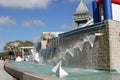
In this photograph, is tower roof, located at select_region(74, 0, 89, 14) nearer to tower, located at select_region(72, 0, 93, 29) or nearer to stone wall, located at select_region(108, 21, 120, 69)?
tower, located at select_region(72, 0, 93, 29)

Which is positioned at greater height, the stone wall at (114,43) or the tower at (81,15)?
the tower at (81,15)

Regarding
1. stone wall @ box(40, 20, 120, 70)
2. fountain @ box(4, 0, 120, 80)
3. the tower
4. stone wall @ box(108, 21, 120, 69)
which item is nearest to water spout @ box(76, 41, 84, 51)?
fountain @ box(4, 0, 120, 80)

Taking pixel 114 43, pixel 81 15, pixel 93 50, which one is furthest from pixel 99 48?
pixel 81 15

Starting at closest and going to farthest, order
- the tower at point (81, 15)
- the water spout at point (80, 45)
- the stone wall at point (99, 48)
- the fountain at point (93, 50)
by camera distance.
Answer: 1. the fountain at point (93, 50)
2. the stone wall at point (99, 48)
3. the water spout at point (80, 45)
4. the tower at point (81, 15)

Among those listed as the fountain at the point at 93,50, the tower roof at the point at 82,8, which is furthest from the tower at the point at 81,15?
the fountain at the point at 93,50

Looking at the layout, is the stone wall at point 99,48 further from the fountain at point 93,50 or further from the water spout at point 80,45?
the water spout at point 80,45

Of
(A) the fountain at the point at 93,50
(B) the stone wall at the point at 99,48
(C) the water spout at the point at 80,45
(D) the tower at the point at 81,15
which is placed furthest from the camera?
(D) the tower at the point at 81,15

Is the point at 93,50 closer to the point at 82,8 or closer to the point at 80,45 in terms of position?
the point at 80,45

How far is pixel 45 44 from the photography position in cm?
4066

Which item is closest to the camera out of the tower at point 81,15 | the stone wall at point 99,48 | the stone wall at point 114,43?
the stone wall at point 114,43

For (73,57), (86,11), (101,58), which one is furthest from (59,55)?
(86,11)

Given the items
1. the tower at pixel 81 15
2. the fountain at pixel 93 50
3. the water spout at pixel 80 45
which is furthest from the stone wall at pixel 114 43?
the tower at pixel 81 15

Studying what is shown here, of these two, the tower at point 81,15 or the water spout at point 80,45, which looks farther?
the tower at point 81,15

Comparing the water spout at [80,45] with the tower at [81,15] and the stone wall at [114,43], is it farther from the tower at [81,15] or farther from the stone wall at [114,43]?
the tower at [81,15]
